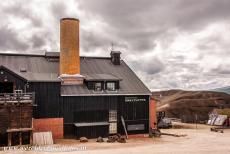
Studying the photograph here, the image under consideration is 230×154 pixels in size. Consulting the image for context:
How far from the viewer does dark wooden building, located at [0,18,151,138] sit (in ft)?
138

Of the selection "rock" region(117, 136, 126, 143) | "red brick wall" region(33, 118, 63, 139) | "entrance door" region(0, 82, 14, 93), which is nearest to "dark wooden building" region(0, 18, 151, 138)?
"entrance door" region(0, 82, 14, 93)

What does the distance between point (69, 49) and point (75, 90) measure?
6082 mm

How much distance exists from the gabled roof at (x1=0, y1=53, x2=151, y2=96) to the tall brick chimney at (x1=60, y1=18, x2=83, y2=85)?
1561mm

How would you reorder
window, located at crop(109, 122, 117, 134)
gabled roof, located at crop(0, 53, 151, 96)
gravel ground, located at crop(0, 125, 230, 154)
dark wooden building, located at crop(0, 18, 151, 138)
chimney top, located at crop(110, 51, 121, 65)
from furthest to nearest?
chimney top, located at crop(110, 51, 121, 65), window, located at crop(109, 122, 117, 134), gabled roof, located at crop(0, 53, 151, 96), dark wooden building, located at crop(0, 18, 151, 138), gravel ground, located at crop(0, 125, 230, 154)

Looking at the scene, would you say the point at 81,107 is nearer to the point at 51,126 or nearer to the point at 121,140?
the point at 51,126

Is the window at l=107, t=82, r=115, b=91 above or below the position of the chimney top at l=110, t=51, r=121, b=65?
below

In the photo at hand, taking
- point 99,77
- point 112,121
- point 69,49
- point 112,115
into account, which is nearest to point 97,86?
point 99,77

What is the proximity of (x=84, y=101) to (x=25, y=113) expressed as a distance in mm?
8809

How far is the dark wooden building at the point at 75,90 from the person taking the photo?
138 feet

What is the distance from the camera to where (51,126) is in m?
42.3

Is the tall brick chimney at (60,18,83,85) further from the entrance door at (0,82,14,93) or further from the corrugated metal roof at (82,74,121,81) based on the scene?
the entrance door at (0,82,14,93)

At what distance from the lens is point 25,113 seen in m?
37.9

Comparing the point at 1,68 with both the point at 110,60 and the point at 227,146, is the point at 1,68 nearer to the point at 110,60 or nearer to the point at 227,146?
the point at 110,60

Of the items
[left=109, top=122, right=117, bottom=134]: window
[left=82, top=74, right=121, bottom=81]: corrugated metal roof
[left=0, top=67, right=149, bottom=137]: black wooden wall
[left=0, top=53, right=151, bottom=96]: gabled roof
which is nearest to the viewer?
[left=0, top=67, right=149, bottom=137]: black wooden wall
